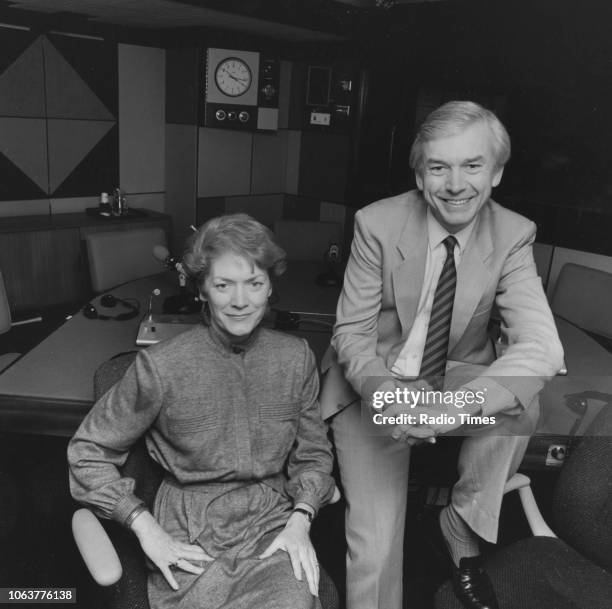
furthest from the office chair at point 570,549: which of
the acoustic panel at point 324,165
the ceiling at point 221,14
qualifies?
the acoustic panel at point 324,165

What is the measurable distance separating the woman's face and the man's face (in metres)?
0.49

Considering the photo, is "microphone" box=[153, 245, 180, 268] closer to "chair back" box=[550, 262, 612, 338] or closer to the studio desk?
the studio desk

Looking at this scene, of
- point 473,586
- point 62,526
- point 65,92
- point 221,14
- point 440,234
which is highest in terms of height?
point 221,14

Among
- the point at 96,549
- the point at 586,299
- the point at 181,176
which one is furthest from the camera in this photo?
the point at 181,176

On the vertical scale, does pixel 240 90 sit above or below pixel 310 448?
above

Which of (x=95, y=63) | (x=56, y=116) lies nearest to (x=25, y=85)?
(x=56, y=116)

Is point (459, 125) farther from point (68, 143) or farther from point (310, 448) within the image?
point (68, 143)

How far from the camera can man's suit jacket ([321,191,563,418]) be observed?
1781 millimetres

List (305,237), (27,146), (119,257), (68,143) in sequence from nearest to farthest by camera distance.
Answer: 1. (119,257)
2. (305,237)
3. (27,146)
4. (68,143)

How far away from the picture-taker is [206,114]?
5.02 metres

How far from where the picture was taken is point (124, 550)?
159cm

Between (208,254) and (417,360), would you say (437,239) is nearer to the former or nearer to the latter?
(417,360)

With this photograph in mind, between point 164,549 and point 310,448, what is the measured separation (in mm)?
442

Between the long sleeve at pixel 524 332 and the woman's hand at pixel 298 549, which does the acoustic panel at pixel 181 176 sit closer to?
the long sleeve at pixel 524 332
